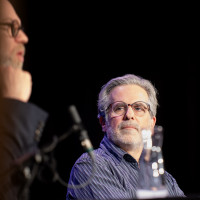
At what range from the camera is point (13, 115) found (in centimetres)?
121

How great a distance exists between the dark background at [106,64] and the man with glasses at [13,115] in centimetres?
104

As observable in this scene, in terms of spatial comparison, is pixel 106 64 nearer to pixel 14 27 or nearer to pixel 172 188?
pixel 172 188

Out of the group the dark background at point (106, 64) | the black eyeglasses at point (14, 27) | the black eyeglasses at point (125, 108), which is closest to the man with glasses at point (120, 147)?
the black eyeglasses at point (125, 108)

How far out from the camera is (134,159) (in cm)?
232

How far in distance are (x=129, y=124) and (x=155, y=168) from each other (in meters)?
0.89

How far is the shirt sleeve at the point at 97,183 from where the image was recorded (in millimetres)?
1893

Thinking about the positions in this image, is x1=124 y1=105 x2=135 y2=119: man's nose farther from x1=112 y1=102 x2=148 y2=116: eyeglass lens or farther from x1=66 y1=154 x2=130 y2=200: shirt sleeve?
x1=66 y1=154 x2=130 y2=200: shirt sleeve

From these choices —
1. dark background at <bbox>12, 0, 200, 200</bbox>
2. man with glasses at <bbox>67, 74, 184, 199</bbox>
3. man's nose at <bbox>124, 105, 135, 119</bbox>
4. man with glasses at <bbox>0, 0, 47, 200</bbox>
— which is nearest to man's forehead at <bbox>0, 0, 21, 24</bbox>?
man with glasses at <bbox>0, 0, 47, 200</bbox>

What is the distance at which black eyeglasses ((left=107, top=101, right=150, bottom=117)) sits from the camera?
250cm

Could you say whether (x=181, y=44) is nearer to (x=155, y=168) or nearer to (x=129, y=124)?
(x=129, y=124)

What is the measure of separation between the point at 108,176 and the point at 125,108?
0.66m

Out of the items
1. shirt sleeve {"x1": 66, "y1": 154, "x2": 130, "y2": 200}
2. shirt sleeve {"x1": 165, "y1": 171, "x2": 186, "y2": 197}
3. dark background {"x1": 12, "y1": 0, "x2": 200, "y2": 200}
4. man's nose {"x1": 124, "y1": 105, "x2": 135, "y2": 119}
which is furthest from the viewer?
dark background {"x1": 12, "y1": 0, "x2": 200, "y2": 200}

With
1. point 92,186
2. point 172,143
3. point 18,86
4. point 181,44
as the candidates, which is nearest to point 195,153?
point 172,143

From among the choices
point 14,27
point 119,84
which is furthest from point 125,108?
point 14,27
